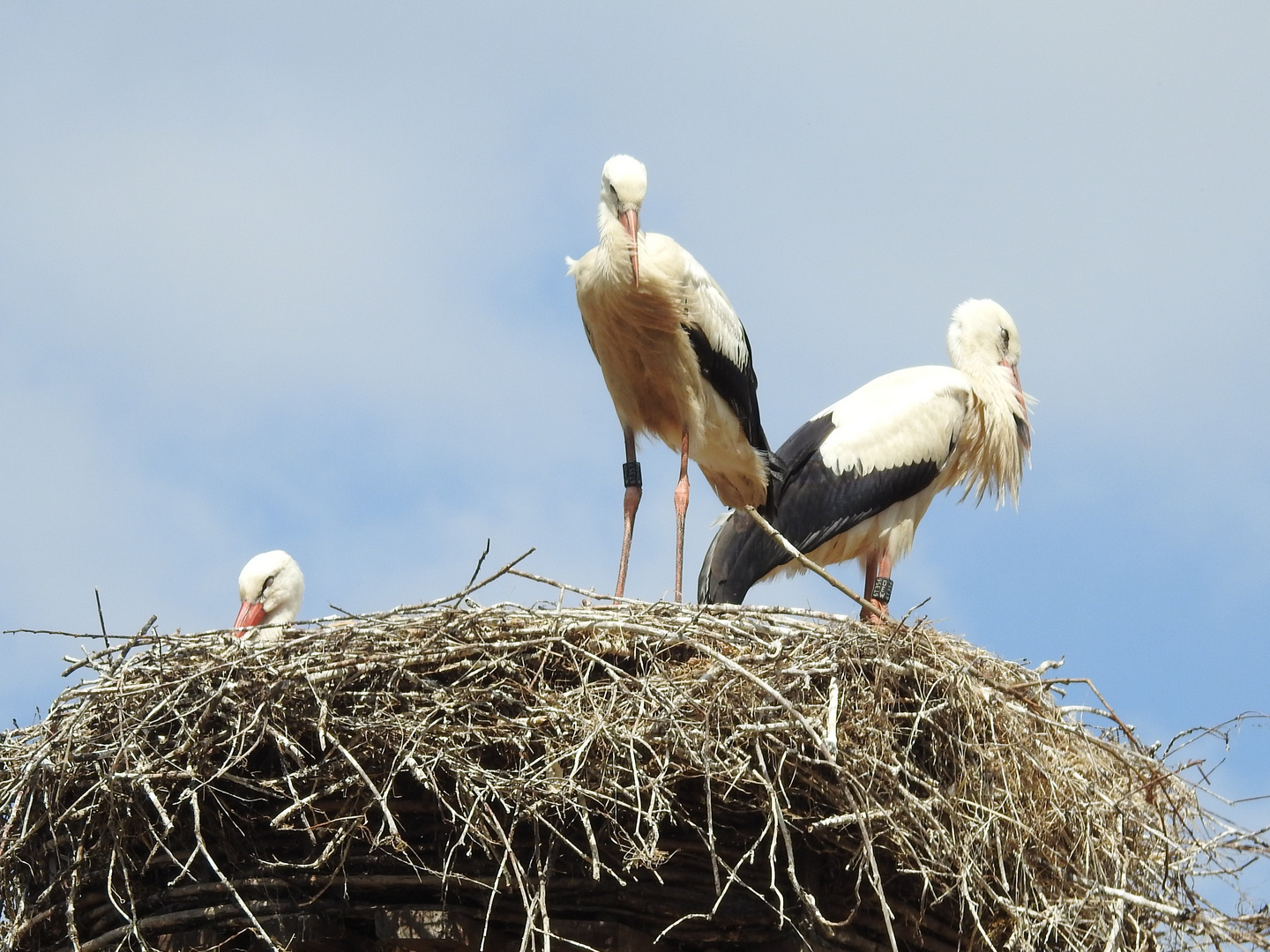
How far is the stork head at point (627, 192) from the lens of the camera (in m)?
6.29

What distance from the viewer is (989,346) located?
25.4 feet

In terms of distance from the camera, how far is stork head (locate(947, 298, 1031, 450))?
7.59 m

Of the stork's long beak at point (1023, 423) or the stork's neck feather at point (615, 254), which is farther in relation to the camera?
the stork's long beak at point (1023, 423)

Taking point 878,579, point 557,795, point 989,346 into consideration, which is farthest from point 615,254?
point 557,795

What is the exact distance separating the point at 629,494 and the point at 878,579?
1165 millimetres

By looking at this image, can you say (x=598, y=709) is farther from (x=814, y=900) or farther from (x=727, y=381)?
(x=727, y=381)

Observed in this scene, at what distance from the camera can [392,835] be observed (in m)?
4.12

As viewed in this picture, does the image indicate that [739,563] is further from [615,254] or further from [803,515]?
[615,254]

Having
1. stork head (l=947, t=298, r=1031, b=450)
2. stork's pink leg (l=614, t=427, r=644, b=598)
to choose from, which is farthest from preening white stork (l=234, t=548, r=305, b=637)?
stork head (l=947, t=298, r=1031, b=450)

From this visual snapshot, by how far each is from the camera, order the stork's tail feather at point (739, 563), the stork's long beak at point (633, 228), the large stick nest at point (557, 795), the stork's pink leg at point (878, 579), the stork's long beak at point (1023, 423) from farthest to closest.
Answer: the stork's long beak at point (1023, 423), the stork's pink leg at point (878, 579), the stork's tail feather at point (739, 563), the stork's long beak at point (633, 228), the large stick nest at point (557, 795)

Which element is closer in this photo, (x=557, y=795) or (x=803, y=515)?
(x=557, y=795)

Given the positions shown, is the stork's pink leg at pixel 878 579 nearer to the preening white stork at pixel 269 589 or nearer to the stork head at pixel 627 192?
the stork head at pixel 627 192

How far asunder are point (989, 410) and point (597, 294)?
76.2 inches

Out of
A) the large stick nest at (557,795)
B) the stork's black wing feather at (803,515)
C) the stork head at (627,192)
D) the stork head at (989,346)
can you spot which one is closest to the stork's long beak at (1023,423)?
the stork head at (989,346)
